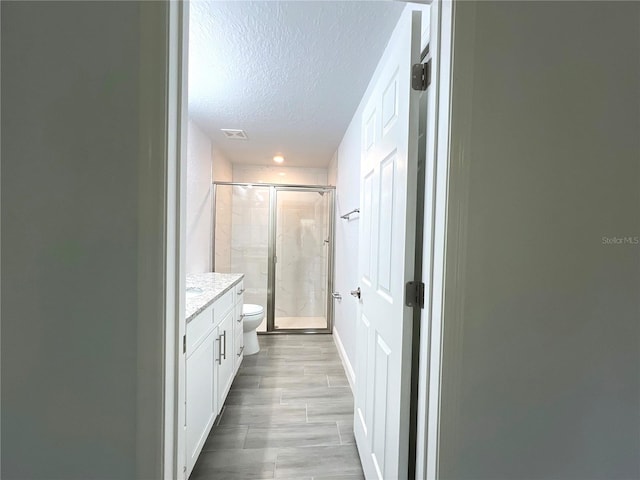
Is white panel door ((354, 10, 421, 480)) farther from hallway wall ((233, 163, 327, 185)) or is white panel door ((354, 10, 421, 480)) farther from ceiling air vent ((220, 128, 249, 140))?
hallway wall ((233, 163, 327, 185))

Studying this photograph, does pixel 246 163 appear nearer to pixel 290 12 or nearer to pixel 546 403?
pixel 290 12

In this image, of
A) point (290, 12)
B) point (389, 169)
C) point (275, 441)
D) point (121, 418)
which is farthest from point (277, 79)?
point (275, 441)

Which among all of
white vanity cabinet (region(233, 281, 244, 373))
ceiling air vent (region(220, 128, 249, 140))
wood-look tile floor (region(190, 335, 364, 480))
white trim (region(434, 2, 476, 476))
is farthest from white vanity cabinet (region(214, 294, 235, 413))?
ceiling air vent (region(220, 128, 249, 140))

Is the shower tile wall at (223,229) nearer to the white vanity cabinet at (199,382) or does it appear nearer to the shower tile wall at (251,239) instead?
the shower tile wall at (251,239)

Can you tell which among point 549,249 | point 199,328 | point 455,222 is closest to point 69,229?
point 199,328

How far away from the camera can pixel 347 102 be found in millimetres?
2102

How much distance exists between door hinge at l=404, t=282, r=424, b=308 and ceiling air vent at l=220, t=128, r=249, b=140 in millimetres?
2437

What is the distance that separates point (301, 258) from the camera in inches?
150

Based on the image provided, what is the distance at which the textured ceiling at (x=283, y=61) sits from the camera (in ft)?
4.13

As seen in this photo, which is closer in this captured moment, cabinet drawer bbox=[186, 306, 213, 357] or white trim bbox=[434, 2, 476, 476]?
white trim bbox=[434, 2, 476, 476]

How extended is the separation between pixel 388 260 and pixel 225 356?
1.36 metres

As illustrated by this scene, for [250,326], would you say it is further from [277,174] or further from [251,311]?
[277,174]

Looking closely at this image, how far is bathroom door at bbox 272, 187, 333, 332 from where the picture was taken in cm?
370

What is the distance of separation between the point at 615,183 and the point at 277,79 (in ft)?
5.77
